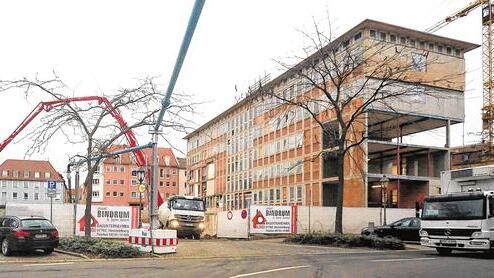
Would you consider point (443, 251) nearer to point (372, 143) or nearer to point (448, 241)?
point (448, 241)

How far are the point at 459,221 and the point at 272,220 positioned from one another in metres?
15.4

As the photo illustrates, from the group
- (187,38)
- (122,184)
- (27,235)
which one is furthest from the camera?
(122,184)

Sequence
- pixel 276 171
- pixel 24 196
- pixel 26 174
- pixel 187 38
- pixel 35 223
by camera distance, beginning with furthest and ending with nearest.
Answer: pixel 26 174
pixel 24 196
pixel 276 171
pixel 35 223
pixel 187 38

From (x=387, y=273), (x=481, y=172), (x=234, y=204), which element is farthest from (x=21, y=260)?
(x=234, y=204)

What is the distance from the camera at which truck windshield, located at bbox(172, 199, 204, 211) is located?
3619 cm

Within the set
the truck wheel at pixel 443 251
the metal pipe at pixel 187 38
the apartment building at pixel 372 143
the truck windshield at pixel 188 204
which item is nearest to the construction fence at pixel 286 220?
the truck windshield at pixel 188 204

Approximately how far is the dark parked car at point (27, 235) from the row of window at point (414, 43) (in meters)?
36.5

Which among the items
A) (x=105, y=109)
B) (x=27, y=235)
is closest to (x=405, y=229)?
(x=105, y=109)

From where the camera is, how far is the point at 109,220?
109 feet

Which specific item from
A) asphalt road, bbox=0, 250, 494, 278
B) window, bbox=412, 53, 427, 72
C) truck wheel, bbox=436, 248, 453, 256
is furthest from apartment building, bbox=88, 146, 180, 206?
asphalt road, bbox=0, 250, 494, 278

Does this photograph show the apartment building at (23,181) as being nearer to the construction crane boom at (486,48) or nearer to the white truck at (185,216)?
the construction crane boom at (486,48)

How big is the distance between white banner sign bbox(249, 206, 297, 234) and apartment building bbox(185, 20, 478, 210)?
21.4ft

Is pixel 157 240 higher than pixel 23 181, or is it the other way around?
pixel 23 181

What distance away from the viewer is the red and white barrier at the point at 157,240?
21.8 m
